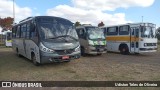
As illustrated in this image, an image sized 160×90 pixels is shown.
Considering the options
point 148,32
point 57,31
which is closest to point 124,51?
point 148,32

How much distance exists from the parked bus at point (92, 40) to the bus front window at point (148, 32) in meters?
3.54

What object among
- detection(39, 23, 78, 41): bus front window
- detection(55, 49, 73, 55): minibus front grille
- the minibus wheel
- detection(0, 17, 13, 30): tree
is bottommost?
the minibus wheel

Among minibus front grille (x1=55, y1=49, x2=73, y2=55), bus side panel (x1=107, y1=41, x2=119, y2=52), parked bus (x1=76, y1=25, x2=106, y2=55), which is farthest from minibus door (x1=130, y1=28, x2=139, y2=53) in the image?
minibus front grille (x1=55, y1=49, x2=73, y2=55)

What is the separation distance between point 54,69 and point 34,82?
9.72ft

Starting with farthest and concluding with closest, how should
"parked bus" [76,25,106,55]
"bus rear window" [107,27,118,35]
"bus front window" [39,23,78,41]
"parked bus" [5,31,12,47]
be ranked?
"parked bus" [5,31,12,47]
"bus rear window" [107,27,118,35]
"parked bus" [76,25,106,55]
"bus front window" [39,23,78,41]

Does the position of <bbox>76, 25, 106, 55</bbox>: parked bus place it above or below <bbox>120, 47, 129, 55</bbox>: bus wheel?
above

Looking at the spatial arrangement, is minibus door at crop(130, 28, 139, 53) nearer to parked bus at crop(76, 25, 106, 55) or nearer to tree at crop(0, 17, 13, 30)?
parked bus at crop(76, 25, 106, 55)

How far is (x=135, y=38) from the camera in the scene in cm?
1948

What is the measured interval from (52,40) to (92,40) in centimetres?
672

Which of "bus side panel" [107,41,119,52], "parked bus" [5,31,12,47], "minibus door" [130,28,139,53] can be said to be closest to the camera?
"minibus door" [130,28,139,53]

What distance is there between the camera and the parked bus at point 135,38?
1906cm

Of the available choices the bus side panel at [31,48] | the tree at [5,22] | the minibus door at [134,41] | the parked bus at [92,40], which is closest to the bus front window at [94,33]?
the parked bus at [92,40]

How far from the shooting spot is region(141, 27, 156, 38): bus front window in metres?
19.1

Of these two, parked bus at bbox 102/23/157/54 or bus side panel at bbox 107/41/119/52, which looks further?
bus side panel at bbox 107/41/119/52
